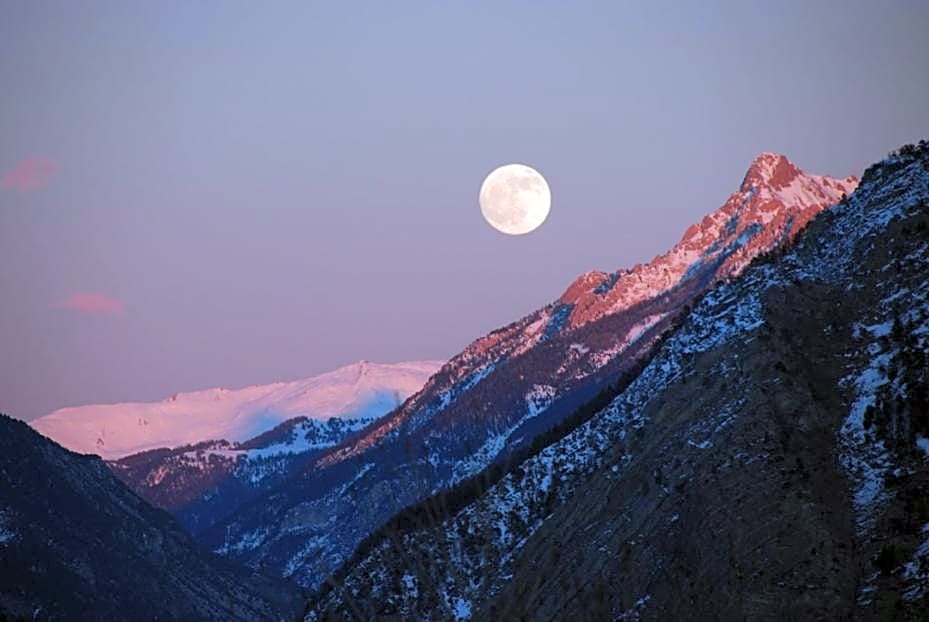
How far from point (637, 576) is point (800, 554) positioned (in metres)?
10.9

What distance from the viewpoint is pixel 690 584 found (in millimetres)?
65250

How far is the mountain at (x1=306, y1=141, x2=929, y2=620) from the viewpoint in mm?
60531

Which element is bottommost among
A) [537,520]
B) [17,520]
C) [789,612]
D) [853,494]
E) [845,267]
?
[789,612]

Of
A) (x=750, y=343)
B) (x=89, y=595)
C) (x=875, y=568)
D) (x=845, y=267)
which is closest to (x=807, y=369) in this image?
(x=750, y=343)

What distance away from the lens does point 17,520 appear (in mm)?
189625

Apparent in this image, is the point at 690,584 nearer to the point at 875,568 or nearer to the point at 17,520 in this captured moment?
the point at 875,568

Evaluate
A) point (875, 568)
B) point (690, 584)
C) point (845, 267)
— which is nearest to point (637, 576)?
point (690, 584)

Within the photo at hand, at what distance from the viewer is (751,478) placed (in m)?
67.9

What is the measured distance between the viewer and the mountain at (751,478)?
6053cm

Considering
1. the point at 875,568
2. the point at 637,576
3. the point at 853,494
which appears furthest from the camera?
the point at 637,576

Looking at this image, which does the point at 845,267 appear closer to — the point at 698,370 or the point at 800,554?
the point at 698,370

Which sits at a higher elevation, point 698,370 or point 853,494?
point 698,370

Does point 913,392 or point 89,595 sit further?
point 89,595

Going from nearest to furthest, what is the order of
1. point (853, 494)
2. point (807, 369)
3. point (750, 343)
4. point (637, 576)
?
point (853, 494) < point (637, 576) < point (807, 369) < point (750, 343)
